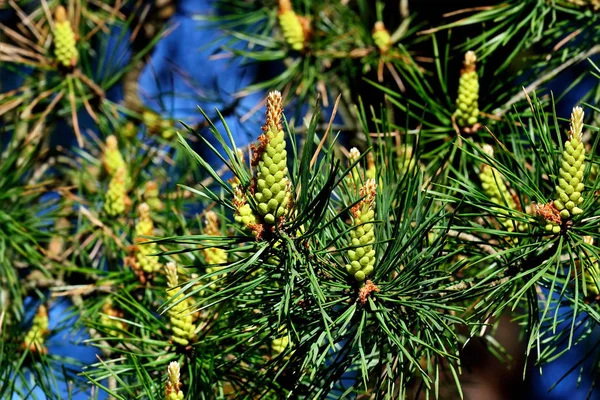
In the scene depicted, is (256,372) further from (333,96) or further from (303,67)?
(333,96)

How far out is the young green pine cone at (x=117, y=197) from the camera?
805 millimetres

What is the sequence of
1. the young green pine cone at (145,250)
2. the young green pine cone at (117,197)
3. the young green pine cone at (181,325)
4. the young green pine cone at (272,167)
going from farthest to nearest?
the young green pine cone at (117,197) < the young green pine cone at (145,250) < the young green pine cone at (181,325) < the young green pine cone at (272,167)

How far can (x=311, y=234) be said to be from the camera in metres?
0.45

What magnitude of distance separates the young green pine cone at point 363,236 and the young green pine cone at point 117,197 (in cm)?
41

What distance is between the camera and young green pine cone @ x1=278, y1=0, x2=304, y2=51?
84cm

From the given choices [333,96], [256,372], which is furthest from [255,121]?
[256,372]

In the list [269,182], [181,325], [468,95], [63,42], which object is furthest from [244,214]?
[63,42]

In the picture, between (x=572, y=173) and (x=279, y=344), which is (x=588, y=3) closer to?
(x=572, y=173)

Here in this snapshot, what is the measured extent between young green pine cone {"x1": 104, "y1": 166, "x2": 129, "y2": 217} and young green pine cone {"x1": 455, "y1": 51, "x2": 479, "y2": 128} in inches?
13.9

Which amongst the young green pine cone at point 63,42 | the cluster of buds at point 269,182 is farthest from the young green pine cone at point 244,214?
the young green pine cone at point 63,42

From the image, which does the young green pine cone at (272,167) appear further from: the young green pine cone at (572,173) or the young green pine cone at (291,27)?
the young green pine cone at (291,27)

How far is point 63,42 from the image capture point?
0.86 metres

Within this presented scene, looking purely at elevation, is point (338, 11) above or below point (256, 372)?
above

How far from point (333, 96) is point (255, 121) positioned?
11 centimetres
